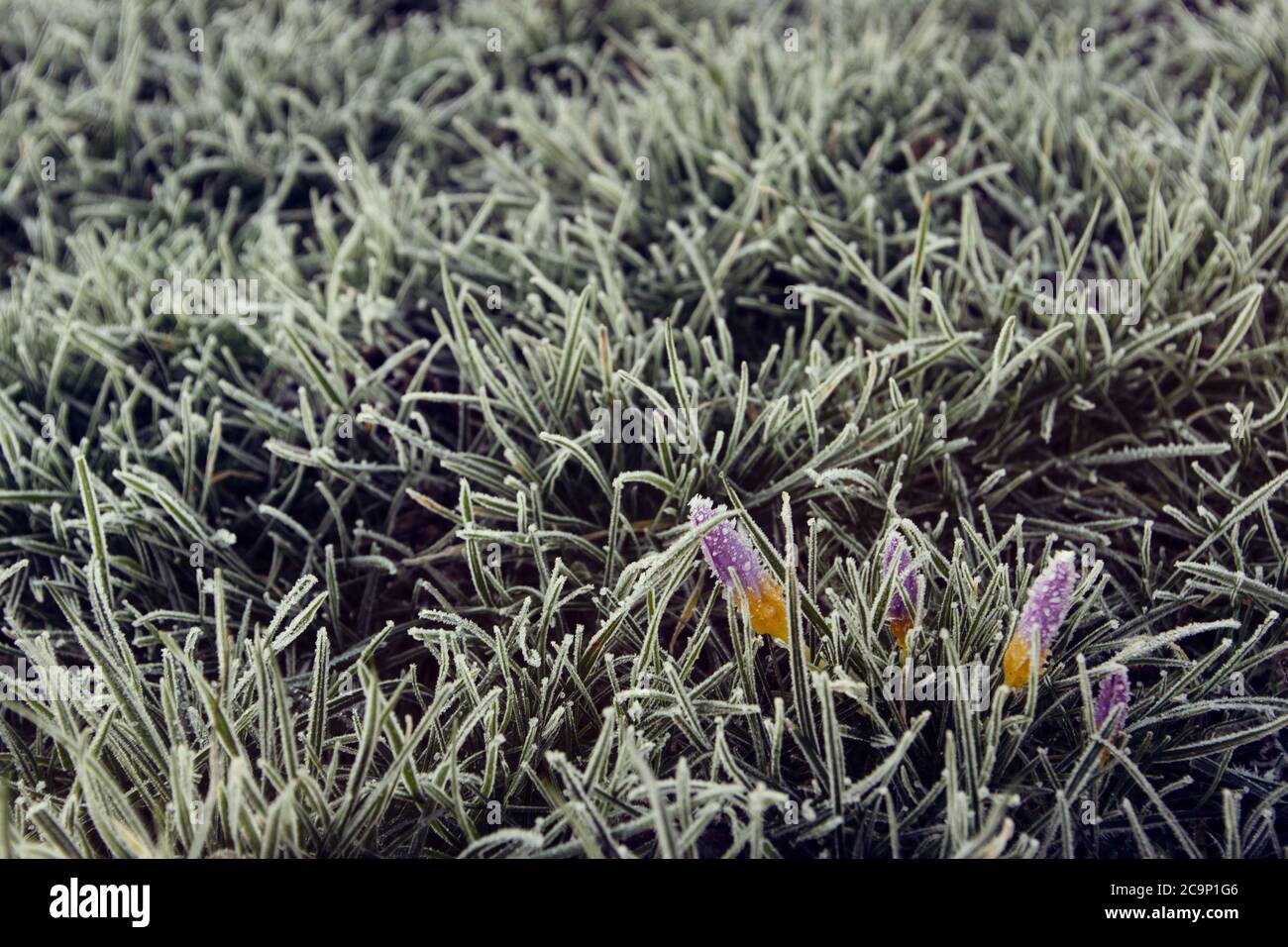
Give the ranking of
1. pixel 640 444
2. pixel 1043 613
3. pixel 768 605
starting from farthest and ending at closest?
1. pixel 640 444
2. pixel 768 605
3. pixel 1043 613

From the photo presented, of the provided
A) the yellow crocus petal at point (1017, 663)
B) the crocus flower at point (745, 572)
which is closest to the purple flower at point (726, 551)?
the crocus flower at point (745, 572)

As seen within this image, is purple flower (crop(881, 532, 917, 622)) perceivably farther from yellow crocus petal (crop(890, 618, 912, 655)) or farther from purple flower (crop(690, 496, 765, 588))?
purple flower (crop(690, 496, 765, 588))

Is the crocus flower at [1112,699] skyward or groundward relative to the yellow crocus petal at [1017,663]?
groundward

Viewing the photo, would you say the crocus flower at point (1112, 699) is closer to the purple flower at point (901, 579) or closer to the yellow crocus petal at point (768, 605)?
the purple flower at point (901, 579)

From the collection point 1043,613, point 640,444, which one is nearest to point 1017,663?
point 1043,613

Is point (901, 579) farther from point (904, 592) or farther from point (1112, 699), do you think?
point (1112, 699)

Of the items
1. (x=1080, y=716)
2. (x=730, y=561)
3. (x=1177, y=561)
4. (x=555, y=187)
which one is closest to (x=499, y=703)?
(x=730, y=561)
